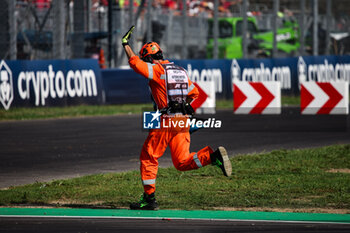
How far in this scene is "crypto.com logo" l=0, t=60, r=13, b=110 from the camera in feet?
67.5

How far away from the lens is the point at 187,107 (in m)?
8.79

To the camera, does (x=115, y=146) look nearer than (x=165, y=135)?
No

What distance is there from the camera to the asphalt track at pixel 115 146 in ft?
25.2

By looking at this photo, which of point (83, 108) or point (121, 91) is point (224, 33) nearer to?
point (121, 91)

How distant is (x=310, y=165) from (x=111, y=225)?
5.66 meters

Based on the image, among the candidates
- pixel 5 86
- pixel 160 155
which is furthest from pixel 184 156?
pixel 5 86

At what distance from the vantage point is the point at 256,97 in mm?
22859

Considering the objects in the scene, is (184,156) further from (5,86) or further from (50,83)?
(50,83)

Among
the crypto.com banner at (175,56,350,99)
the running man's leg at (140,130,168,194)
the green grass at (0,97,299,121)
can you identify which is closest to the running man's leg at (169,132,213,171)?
the running man's leg at (140,130,168,194)

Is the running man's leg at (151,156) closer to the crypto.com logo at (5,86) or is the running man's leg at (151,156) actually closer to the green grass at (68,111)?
the green grass at (68,111)

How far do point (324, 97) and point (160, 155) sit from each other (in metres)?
14.6

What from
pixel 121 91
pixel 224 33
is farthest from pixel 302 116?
pixel 224 33

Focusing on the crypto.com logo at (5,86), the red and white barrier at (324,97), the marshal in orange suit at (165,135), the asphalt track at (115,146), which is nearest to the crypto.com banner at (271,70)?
the asphalt track at (115,146)

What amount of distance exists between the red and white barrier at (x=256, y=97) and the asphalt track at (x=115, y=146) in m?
0.49
